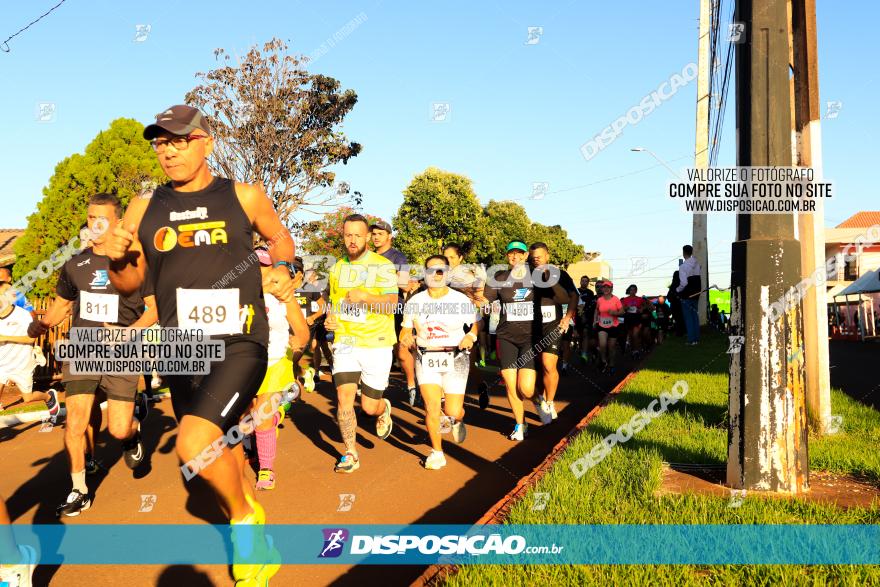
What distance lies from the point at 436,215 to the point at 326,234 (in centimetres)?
2939

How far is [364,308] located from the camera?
764 centimetres

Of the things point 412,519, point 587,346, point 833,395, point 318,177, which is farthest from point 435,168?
point 412,519

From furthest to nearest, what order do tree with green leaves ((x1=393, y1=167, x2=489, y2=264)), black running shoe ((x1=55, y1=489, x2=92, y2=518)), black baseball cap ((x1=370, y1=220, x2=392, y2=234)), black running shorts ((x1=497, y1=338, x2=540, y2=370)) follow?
tree with green leaves ((x1=393, y1=167, x2=489, y2=264)) < black baseball cap ((x1=370, y1=220, x2=392, y2=234)) < black running shorts ((x1=497, y1=338, x2=540, y2=370)) < black running shoe ((x1=55, y1=489, x2=92, y2=518))

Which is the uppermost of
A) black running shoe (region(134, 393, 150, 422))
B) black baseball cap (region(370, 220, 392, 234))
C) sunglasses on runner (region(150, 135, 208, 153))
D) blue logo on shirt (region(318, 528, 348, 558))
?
black baseball cap (region(370, 220, 392, 234))

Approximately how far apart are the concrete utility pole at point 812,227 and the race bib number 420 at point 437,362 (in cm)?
335

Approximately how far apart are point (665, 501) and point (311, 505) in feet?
8.76

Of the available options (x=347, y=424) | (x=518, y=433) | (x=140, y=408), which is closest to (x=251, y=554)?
(x=347, y=424)

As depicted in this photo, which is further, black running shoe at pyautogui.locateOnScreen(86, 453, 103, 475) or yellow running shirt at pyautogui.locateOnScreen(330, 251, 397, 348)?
yellow running shirt at pyautogui.locateOnScreen(330, 251, 397, 348)

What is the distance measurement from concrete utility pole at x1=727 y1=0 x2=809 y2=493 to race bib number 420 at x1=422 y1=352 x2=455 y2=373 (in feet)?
10.6

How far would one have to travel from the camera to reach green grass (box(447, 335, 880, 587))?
3.51 meters

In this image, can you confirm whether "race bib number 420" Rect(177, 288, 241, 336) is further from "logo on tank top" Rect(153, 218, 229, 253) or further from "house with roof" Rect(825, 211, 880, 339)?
"house with roof" Rect(825, 211, 880, 339)

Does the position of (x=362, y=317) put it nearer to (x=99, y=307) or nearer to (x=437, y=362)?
(x=437, y=362)

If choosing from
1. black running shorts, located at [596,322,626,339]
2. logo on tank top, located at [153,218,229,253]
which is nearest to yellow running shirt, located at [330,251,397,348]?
logo on tank top, located at [153,218,229,253]

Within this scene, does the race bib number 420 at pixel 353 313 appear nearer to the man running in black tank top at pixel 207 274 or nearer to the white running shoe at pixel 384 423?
the white running shoe at pixel 384 423
